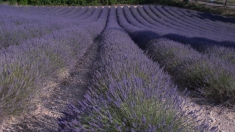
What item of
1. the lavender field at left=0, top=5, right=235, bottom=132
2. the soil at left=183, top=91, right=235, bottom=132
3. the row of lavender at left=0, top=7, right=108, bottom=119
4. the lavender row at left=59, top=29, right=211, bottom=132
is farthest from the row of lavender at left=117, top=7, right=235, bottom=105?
the row of lavender at left=0, top=7, right=108, bottom=119

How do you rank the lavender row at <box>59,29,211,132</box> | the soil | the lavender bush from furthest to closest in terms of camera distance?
1. the lavender bush
2. the soil
3. the lavender row at <box>59,29,211,132</box>

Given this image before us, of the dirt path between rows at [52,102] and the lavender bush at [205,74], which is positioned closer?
the dirt path between rows at [52,102]

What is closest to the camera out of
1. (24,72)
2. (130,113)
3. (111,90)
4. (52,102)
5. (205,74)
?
(130,113)

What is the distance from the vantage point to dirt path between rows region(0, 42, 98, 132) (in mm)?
2754

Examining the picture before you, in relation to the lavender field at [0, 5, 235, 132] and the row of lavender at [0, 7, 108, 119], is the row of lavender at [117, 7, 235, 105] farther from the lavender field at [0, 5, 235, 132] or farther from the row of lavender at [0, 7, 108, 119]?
the row of lavender at [0, 7, 108, 119]

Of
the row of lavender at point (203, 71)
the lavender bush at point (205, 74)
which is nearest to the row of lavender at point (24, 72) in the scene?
the row of lavender at point (203, 71)

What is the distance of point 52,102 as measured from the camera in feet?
11.4

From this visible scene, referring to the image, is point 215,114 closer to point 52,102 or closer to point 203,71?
point 203,71

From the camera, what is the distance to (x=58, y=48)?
467cm

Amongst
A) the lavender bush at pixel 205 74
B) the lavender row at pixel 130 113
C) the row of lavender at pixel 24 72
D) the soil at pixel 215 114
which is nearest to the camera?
the lavender row at pixel 130 113

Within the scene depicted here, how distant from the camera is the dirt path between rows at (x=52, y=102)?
2.75 m

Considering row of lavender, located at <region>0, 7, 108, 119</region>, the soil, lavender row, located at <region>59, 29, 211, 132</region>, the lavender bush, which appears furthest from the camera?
the lavender bush

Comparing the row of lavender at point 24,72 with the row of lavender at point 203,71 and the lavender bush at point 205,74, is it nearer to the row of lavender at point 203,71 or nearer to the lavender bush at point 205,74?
the row of lavender at point 203,71

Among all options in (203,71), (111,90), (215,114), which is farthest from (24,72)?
(203,71)
